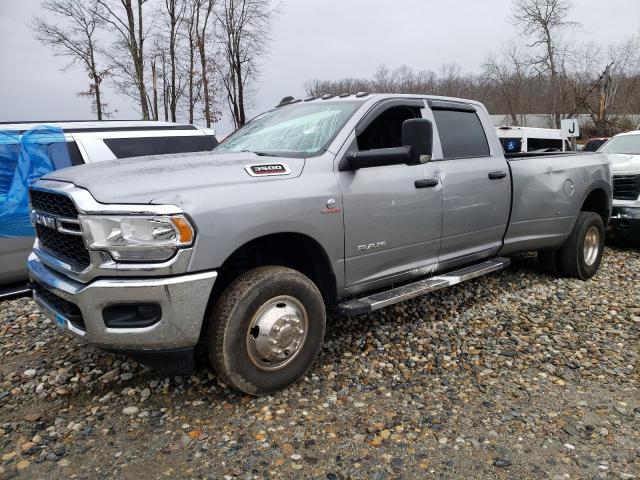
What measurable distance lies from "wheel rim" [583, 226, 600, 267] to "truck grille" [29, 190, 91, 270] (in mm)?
5271

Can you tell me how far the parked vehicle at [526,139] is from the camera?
18672 millimetres

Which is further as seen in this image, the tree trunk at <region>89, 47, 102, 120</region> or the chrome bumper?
the tree trunk at <region>89, 47, 102, 120</region>

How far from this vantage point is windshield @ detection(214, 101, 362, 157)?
3.47 metres

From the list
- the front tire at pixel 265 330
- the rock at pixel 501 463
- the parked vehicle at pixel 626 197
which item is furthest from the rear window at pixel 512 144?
the rock at pixel 501 463

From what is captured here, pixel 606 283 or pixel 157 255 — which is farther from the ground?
pixel 157 255

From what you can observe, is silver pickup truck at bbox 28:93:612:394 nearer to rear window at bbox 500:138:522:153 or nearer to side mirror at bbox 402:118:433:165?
side mirror at bbox 402:118:433:165

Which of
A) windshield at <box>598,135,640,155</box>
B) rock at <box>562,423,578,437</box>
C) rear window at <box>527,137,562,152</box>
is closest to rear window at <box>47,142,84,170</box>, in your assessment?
rock at <box>562,423,578,437</box>

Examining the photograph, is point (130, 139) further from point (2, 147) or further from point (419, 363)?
point (419, 363)

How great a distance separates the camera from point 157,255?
8.24 feet

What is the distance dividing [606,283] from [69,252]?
18.0 feet

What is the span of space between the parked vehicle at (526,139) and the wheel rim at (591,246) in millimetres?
13151

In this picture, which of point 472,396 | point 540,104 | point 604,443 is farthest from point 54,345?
point 540,104

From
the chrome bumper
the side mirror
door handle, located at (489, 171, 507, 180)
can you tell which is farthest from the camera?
door handle, located at (489, 171, 507, 180)

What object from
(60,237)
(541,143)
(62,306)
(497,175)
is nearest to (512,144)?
(541,143)
